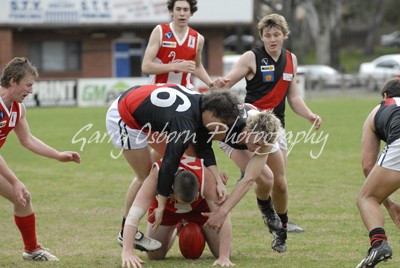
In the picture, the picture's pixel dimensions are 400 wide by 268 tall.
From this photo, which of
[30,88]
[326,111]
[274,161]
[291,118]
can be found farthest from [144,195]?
[326,111]

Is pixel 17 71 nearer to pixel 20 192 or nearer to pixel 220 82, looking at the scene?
pixel 20 192

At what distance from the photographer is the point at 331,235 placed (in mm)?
8273

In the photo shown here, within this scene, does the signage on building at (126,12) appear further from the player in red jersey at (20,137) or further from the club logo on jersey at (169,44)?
the player in red jersey at (20,137)

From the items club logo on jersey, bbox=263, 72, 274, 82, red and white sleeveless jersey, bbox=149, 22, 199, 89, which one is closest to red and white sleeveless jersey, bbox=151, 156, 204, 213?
red and white sleeveless jersey, bbox=149, 22, 199, 89

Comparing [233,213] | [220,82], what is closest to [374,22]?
[233,213]

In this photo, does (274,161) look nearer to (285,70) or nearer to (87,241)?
(285,70)

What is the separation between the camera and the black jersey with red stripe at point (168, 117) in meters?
6.34

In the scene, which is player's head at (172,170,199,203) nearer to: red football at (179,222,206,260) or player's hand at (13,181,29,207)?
red football at (179,222,206,260)

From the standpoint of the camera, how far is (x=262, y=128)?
655 cm

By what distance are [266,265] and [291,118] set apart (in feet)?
53.1

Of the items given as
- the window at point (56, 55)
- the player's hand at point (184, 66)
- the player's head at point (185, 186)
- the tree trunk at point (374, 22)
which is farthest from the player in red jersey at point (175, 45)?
the tree trunk at point (374, 22)

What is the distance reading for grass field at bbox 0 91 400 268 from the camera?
7266mm

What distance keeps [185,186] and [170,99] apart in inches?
26.6

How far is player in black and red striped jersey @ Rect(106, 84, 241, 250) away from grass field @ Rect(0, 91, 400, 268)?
85 centimetres
